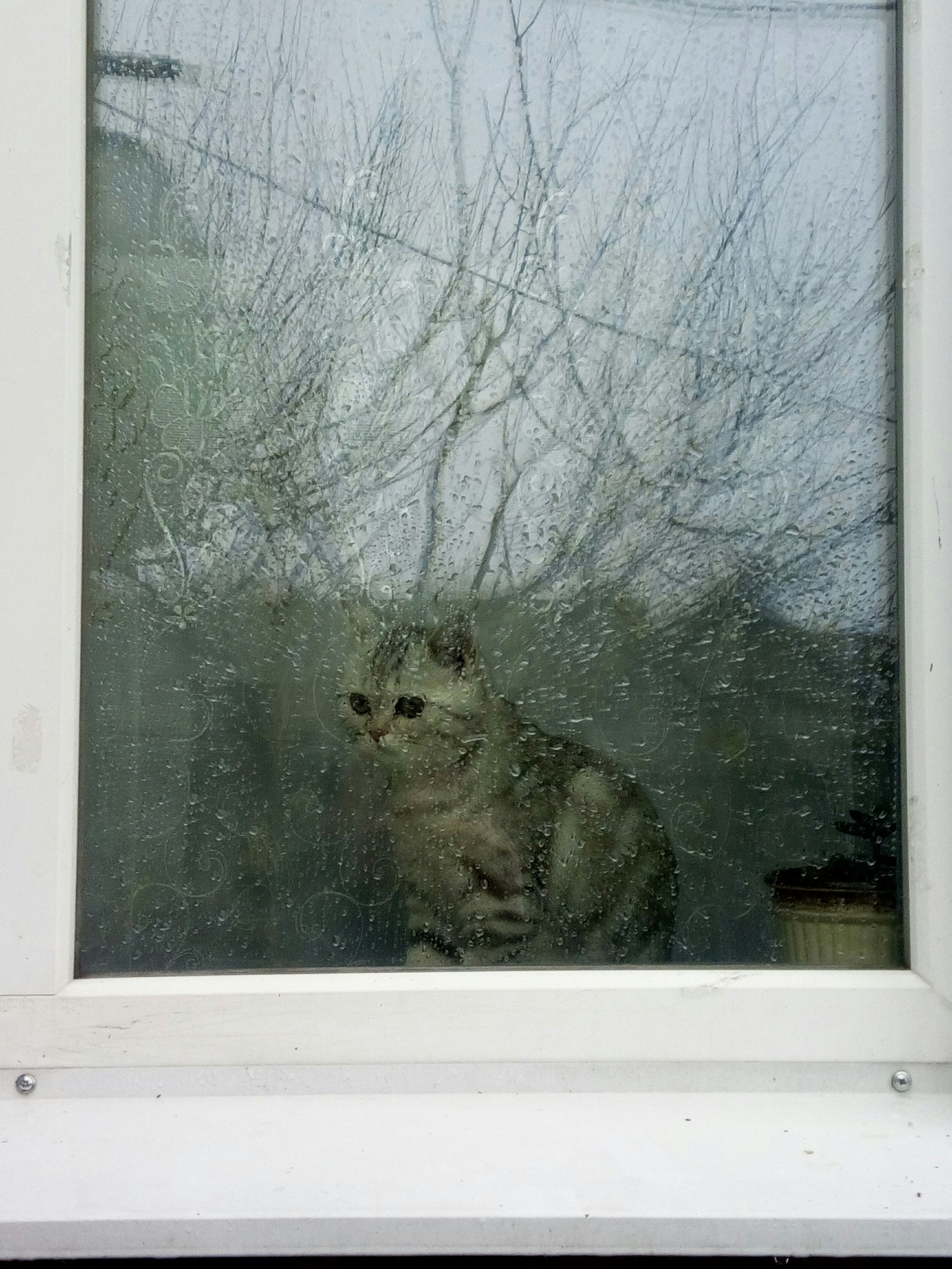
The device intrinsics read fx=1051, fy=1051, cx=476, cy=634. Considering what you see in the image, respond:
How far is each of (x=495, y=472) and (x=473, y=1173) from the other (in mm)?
606

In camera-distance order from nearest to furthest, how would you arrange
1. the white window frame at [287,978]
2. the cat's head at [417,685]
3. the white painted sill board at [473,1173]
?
the white painted sill board at [473,1173] → the white window frame at [287,978] → the cat's head at [417,685]

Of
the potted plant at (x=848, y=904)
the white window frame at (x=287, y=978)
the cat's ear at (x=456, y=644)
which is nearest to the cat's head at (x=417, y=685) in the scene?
the cat's ear at (x=456, y=644)

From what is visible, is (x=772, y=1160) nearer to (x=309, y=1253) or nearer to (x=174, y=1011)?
(x=309, y=1253)

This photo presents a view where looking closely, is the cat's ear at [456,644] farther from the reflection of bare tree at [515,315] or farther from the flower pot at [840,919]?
the flower pot at [840,919]

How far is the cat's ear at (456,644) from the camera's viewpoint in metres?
1.01

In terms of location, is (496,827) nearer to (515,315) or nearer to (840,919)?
(840,919)

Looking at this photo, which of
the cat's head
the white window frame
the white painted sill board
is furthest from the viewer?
the cat's head

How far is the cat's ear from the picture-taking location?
1.01 metres

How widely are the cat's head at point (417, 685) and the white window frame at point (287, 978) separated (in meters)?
0.21

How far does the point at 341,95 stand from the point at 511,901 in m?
0.79

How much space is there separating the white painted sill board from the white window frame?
0.10 feet

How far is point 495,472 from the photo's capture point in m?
1.02

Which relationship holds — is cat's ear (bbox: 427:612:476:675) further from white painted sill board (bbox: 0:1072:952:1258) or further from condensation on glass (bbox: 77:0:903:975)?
white painted sill board (bbox: 0:1072:952:1258)

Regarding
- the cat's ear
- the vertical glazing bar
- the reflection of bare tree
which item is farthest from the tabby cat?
the vertical glazing bar
